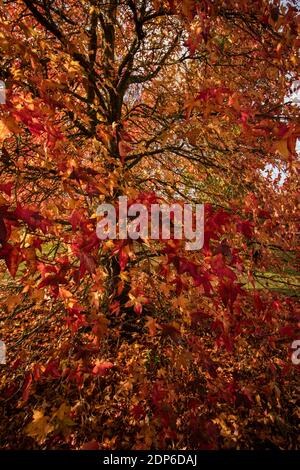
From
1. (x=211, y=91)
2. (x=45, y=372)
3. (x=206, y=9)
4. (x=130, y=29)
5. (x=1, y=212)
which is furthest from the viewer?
(x=130, y=29)

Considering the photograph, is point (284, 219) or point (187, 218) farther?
point (284, 219)

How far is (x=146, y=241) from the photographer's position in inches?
87.3

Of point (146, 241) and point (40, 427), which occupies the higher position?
point (146, 241)

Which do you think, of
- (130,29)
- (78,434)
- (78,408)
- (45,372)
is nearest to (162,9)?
(130,29)

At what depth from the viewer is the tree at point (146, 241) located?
237cm

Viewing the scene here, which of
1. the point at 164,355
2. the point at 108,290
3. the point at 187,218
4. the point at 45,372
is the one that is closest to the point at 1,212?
the point at 187,218

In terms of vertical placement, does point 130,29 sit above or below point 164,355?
above

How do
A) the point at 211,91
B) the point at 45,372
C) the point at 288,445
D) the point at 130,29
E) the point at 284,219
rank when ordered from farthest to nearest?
1. the point at 130,29
2. the point at 284,219
3. the point at 288,445
4. the point at 45,372
5. the point at 211,91

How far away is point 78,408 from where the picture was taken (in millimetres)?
3574

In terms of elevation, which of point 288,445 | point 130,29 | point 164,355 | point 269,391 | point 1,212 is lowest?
point 288,445

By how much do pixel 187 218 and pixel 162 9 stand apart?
9.23 feet

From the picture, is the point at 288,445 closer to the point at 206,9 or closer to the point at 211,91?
the point at 211,91

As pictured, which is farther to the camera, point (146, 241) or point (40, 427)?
point (40, 427)

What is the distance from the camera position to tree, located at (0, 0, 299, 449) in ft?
7.76
